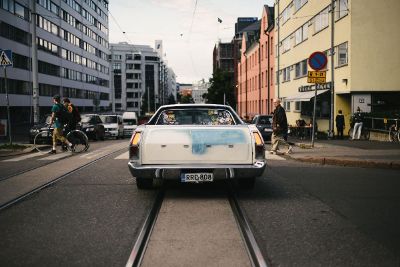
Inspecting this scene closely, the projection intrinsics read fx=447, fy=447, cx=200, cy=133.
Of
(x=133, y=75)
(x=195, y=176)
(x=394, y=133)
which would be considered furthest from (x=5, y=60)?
(x=133, y=75)

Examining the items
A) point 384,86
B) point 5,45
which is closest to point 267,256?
point 384,86

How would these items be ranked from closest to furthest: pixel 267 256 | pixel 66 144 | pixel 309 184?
pixel 267 256, pixel 309 184, pixel 66 144

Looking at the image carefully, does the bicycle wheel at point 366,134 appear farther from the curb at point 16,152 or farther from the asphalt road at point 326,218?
the curb at point 16,152

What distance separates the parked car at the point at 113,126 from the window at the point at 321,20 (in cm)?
1564

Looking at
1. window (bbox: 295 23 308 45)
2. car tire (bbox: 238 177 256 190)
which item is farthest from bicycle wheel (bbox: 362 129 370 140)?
car tire (bbox: 238 177 256 190)

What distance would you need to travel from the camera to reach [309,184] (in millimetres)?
8102

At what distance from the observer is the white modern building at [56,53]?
153 ft

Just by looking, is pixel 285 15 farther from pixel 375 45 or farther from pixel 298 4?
pixel 375 45

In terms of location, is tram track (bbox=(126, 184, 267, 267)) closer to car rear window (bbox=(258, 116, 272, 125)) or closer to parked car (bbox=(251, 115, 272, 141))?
parked car (bbox=(251, 115, 272, 141))

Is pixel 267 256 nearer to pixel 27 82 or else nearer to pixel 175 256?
pixel 175 256

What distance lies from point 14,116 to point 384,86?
3696 centimetres

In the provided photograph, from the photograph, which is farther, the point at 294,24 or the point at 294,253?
the point at 294,24

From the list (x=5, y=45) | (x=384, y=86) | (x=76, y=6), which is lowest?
(x=384, y=86)

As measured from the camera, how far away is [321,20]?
32188 mm
